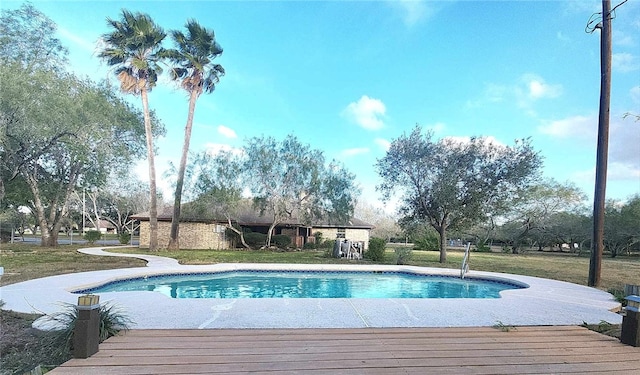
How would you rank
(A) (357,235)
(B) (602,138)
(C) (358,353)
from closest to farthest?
1. (C) (358,353)
2. (B) (602,138)
3. (A) (357,235)

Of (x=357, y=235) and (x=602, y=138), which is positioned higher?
(x=602, y=138)

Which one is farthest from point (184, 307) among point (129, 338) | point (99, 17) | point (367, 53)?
point (99, 17)

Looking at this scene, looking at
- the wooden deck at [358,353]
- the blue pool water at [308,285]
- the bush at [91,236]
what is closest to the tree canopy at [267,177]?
the blue pool water at [308,285]

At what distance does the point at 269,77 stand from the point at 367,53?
4776 millimetres

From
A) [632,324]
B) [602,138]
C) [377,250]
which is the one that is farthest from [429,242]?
[632,324]

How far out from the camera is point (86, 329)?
3021mm

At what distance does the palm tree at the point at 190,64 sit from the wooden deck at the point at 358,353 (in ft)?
50.1

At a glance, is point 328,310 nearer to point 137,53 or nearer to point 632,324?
point 632,324

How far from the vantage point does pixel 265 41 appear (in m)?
13.7

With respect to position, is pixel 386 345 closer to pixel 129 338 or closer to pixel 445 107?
pixel 129 338

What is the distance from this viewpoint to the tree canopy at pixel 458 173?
14.2m

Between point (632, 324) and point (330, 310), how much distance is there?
141 inches

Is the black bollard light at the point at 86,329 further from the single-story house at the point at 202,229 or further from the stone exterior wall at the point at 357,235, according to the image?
the stone exterior wall at the point at 357,235

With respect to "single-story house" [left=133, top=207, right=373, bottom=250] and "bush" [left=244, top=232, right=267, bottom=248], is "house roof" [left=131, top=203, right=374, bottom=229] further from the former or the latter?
"bush" [left=244, top=232, right=267, bottom=248]
